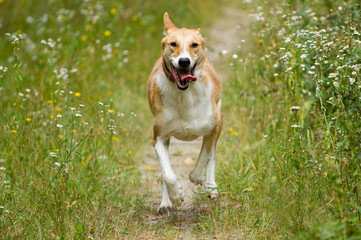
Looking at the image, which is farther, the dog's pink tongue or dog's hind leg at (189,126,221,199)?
dog's hind leg at (189,126,221,199)

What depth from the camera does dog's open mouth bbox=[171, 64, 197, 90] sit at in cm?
447

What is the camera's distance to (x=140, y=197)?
5180 millimetres

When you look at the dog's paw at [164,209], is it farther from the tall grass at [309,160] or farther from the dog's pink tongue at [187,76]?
the dog's pink tongue at [187,76]

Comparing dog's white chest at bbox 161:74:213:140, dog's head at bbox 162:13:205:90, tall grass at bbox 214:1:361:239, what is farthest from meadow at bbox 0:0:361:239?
dog's head at bbox 162:13:205:90

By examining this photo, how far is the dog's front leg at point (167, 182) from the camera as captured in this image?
14.8 feet

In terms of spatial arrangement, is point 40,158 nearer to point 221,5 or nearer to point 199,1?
point 199,1

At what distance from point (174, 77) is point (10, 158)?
1777 millimetres

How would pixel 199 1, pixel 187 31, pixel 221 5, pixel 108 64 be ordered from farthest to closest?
pixel 221 5, pixel 199 1, pixel 108 64, pixel 187 31

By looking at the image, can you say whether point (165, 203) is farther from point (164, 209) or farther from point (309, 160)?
point (309, 160)

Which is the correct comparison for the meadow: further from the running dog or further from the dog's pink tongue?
the dog's pink tongue

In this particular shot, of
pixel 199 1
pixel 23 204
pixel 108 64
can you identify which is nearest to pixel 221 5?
pixel 199 1

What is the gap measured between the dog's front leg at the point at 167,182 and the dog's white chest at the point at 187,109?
0.18 m

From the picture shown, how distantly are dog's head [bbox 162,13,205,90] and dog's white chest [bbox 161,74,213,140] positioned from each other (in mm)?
196

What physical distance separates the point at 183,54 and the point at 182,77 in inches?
8.1
